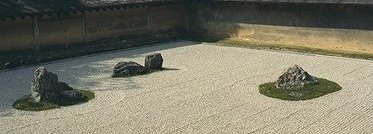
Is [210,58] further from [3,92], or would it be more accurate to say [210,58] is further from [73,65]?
[3,92]

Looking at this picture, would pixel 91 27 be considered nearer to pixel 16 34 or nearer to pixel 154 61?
pixel 16 34

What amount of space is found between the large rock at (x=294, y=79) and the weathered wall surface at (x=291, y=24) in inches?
346

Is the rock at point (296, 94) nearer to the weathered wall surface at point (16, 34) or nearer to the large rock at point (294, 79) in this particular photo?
the large rock at point (294, 79)

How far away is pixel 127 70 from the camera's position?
819 inches

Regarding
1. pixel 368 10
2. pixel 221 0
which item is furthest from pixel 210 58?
pixel 368 10

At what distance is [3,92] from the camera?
18.3 meters

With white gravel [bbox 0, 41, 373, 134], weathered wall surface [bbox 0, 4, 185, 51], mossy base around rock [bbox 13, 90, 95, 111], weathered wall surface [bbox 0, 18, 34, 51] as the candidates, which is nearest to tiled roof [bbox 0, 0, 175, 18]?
weathered wall surface [bbox 0, 4, 185, 51]

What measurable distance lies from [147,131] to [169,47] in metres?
16.1

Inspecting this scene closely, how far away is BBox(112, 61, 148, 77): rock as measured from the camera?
2067 centimetres

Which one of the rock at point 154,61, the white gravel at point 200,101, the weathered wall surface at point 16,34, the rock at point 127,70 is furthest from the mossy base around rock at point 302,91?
the weathered wall surface at point 16,34

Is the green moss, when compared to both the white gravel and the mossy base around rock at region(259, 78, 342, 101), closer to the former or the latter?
the white gravel

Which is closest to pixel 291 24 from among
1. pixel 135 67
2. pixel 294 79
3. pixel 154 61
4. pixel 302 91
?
pixel 154 61

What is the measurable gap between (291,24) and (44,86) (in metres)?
16.6

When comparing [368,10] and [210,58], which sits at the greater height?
[368,10]
